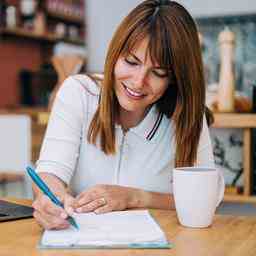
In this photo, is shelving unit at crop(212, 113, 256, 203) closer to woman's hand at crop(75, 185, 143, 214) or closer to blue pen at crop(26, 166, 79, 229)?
woman's hand at crop(75, 185, 143, 214)

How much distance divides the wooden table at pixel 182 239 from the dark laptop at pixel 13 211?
0.08 ft

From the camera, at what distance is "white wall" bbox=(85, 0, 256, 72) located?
126 inches

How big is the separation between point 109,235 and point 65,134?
521 mm

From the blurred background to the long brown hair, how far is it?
70cm

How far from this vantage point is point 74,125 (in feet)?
4.66

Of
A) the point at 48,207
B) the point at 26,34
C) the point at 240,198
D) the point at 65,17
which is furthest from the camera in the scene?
the point at 65,17

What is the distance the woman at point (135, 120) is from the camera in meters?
1.27

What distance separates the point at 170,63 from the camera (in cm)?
130

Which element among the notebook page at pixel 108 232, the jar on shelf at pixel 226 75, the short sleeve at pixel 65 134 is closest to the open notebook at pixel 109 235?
the notebook page at pixel 108 232

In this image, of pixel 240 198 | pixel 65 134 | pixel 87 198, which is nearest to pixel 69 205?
pixel 87 198

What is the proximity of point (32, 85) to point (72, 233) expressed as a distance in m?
3.98

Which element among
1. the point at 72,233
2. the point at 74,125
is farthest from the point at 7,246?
the point at 74,125

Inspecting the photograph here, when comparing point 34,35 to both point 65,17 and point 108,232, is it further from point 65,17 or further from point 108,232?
point 108,232

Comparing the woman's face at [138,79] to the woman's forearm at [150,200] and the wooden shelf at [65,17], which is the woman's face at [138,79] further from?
the wooden shelf at [65,17]
